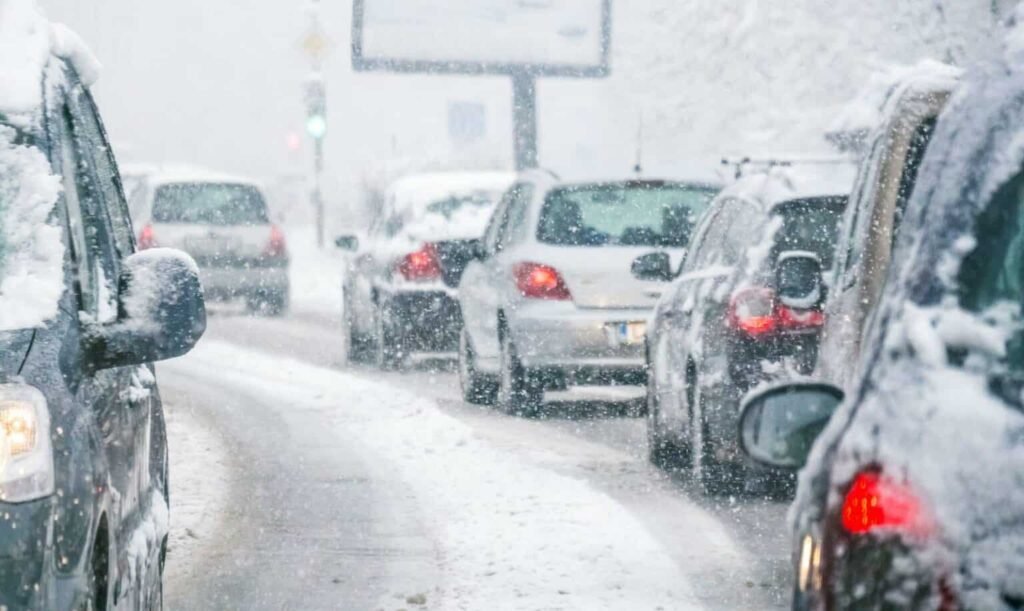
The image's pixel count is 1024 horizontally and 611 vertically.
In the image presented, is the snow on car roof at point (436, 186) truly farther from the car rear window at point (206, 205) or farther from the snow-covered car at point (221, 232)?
the car rear window at point (206, 205)

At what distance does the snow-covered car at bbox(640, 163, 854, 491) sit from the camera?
9430 mm

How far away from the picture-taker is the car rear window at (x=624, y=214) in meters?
13.0

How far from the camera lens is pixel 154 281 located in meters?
4.56

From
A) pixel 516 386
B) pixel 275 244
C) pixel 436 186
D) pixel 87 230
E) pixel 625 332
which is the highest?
pixel 87 230

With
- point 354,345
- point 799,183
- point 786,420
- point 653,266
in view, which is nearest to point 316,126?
point 354,345

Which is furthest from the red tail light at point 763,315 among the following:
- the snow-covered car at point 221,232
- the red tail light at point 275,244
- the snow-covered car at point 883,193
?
the red tail light at point 275,244

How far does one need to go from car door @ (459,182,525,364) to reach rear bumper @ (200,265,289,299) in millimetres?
9613

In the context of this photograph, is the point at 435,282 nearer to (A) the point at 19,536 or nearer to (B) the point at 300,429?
(B) the point at 300,429

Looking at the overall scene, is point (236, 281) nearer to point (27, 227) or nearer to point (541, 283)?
point (541, 283)

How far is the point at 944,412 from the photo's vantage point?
9.49 feet

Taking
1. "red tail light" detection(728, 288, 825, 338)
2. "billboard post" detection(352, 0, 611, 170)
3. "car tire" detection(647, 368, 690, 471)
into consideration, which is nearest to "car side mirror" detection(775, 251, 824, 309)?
"red tail light" detection(728, 288, 825, 338)

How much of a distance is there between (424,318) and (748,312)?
25.1 ft

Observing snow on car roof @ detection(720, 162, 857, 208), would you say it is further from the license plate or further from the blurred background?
the blurred background

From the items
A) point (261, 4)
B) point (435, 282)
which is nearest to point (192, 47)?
point (261, 4)
